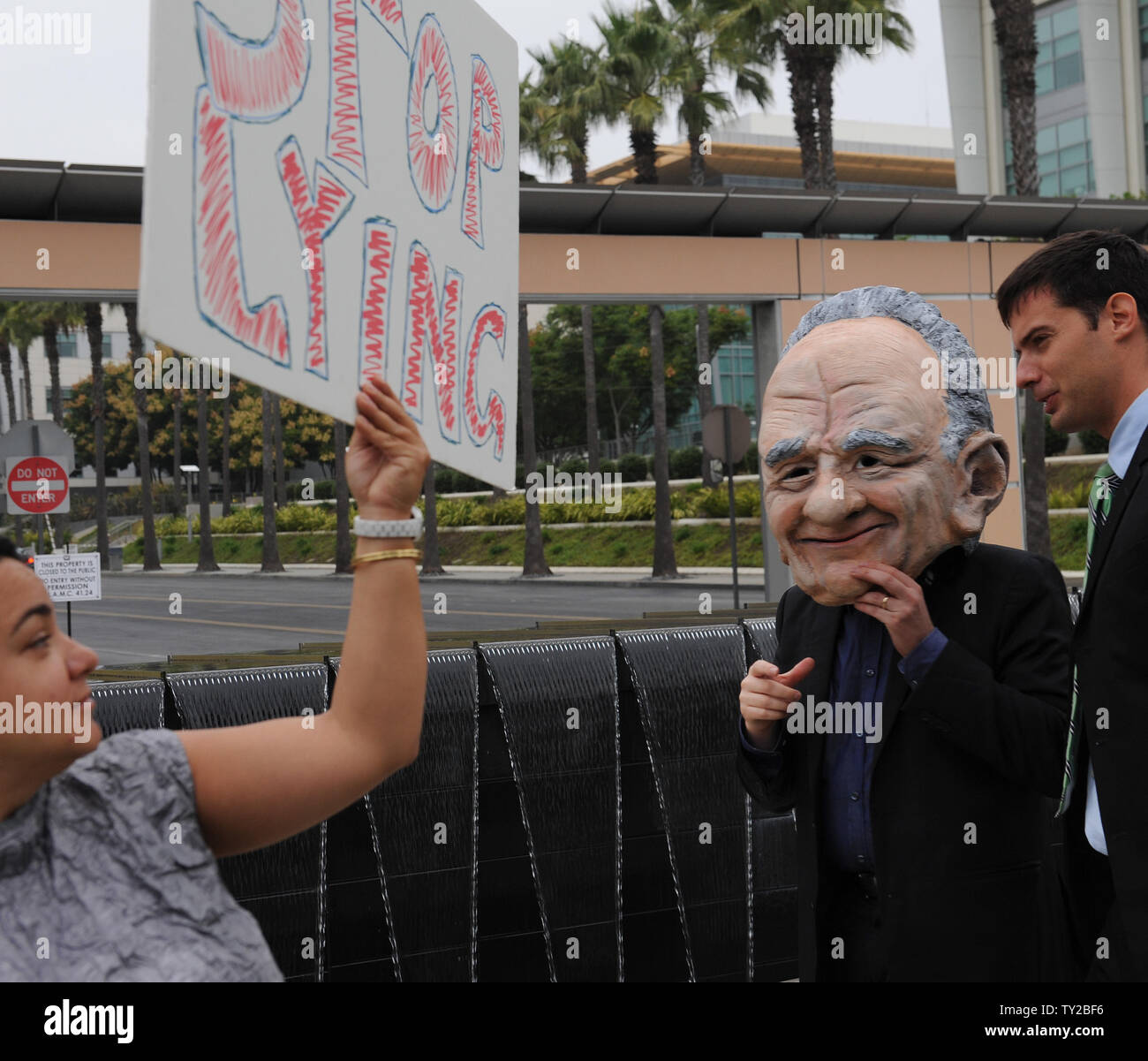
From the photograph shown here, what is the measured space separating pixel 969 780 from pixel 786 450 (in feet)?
2.18

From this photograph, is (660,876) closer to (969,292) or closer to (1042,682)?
(1042,682)

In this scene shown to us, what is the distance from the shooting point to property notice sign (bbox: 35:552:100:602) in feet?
37.6

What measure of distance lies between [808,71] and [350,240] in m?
25.5

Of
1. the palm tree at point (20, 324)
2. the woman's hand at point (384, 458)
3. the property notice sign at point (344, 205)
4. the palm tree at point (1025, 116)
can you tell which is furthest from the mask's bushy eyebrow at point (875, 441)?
the palm tree at point (20, 324)

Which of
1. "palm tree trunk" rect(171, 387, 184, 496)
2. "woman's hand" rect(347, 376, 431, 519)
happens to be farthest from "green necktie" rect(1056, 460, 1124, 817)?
"palm tree trunk" rect(171, 387, 184, 496)

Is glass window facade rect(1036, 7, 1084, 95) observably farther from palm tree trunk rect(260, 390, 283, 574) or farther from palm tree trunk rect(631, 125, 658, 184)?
palm tree trunk rect(260, 390, 283, 574)

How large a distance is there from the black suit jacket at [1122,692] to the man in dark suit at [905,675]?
15 cm

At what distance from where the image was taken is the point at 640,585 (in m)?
28.8

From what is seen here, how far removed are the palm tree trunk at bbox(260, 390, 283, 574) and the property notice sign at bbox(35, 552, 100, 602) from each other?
23246mm

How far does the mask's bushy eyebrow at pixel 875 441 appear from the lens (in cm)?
223

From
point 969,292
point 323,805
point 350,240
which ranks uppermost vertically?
point 969,292

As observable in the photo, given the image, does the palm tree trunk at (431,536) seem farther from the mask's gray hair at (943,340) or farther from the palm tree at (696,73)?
the mask's gray hair at (943,340)

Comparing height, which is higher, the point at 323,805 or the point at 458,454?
the point at 458,454
